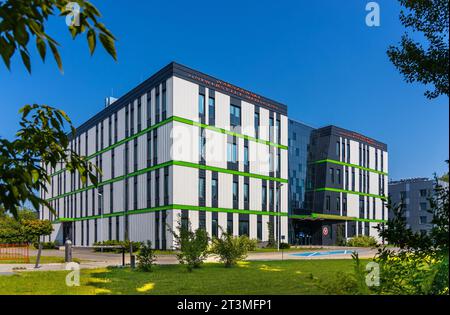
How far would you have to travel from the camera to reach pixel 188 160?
42938mm

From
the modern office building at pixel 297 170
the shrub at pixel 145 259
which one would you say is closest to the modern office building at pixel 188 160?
the modern office building at pixel 297 170

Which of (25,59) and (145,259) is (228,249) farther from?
(25,59)

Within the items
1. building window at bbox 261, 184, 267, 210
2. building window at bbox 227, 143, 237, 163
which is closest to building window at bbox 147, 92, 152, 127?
building window at bbox 227, 143, 237, 163

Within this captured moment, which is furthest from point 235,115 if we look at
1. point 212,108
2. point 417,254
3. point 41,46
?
point 41,46

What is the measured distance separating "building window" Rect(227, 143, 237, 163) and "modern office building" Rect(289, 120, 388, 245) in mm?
15772

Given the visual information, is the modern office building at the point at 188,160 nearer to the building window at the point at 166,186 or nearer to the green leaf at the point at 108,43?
the building window at the point at 166,186

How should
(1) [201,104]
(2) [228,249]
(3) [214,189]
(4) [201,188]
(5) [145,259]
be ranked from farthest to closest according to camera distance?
(3) [214,189], (1) [201,104], (4) [201,188], (2) [228,249], (5) [145,259]

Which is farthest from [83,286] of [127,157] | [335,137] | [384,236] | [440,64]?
[335,137]

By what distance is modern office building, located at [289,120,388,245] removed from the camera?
6269cm

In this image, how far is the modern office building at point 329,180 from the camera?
6269cm

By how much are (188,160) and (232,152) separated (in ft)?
23.1

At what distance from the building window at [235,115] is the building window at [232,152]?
8.70ft

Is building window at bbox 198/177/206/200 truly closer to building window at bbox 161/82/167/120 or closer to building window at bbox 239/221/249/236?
building window at bbox 239/221/249/236
